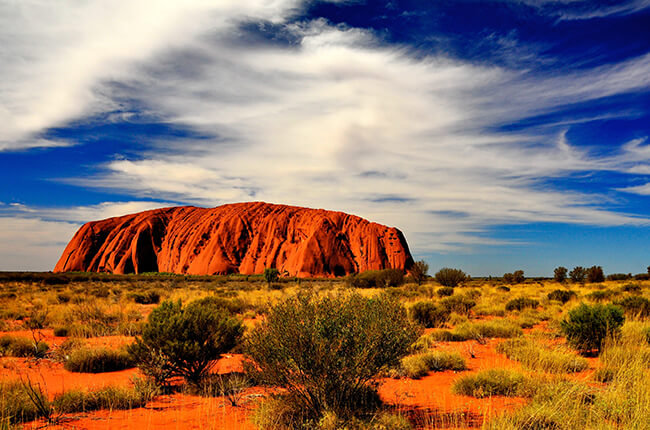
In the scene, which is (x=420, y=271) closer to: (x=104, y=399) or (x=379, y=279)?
(x=379, y=279)

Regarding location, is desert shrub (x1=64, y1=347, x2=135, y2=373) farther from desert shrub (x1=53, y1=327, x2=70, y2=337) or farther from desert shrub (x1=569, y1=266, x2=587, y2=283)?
desert shrub (x1=569, y1=266, x2=587, y2=283)

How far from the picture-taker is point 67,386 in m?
6.63

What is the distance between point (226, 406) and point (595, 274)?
43.7m

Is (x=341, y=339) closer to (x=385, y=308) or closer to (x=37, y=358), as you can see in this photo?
(x=385, y=308)

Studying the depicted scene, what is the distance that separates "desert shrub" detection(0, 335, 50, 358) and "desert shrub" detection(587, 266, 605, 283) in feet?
147

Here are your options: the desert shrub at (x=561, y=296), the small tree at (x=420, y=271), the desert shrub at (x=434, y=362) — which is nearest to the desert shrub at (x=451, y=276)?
the small tree at (x=420, y=271)

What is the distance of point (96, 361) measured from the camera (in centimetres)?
799

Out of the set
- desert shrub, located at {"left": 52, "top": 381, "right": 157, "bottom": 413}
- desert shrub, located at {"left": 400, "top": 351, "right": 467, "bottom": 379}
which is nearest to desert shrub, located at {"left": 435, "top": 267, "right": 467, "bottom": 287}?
desert shrub, located at {"left": 400, "top": 351, "right": 467, "bottom": 379}

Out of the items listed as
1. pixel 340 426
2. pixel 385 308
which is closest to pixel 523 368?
pixel 385 308

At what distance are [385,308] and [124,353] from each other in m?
6.54

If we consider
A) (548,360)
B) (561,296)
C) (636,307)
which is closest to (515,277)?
(561,296)

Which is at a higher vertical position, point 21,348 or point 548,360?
point 548,360

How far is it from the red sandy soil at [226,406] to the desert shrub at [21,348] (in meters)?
0.76

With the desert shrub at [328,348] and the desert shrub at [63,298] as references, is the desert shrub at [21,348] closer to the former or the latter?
the desert shrub at [328,348]
